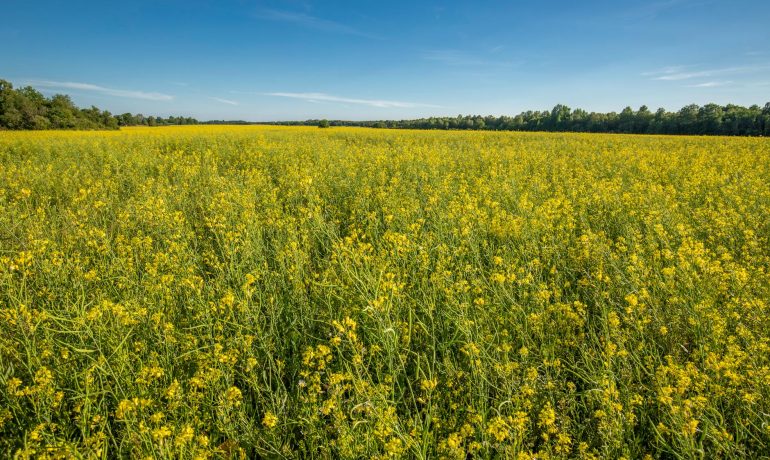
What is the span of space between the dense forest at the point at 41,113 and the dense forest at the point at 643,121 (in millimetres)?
23488

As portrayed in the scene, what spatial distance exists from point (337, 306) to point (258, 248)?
4.09 feet

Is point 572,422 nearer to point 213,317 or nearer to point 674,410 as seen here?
point 674,410

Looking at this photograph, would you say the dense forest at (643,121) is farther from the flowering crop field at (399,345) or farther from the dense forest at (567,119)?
the flowering crop field at (399,345)

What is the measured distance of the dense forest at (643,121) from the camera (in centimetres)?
3597

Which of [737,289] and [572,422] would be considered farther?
[737,289]

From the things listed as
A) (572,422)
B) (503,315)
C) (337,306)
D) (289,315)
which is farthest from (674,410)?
(289,315)

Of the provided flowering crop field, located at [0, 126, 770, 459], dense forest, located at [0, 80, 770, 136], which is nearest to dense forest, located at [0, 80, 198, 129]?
dense forest, located at [0, 80, 770, 136]

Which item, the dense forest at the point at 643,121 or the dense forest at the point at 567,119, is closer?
the dense forest at the point at 567,119

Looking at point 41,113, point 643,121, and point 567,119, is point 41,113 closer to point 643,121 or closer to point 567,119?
point 567,119

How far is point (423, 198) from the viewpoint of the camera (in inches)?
246

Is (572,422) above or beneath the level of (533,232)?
beneath

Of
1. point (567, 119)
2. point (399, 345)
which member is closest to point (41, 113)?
point (399, 345)

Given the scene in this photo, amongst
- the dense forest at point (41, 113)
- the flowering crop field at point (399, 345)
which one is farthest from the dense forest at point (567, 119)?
the flowering crop field at point (399, 345)

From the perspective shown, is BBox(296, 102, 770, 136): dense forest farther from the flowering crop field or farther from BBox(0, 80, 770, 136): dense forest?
the flowering crop field
